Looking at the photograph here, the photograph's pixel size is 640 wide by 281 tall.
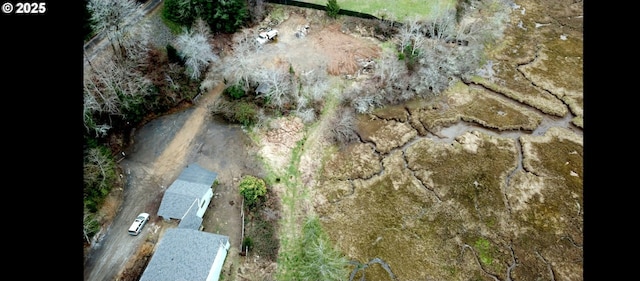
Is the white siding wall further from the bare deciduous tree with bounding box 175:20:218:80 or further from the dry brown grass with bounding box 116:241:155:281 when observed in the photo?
the bare deciduous tree with bounding box 175:20:218:80

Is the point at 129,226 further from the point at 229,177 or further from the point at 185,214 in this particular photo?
the point at 229,177

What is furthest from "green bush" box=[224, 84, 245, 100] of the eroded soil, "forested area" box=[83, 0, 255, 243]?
"forested area" box=[83, 0, 255, 243]

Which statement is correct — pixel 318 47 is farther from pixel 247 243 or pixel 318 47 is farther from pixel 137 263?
pixel 137 263

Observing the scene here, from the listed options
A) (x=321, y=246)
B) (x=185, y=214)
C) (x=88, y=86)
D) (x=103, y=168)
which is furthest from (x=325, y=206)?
(x=88, y=86)

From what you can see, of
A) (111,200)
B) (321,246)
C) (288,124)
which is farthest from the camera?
(288,124)

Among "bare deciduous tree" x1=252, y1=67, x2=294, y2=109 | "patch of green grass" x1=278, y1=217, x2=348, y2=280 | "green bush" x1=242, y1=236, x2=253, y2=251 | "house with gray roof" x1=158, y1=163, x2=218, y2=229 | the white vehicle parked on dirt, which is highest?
the white vehicle parked on dirt
